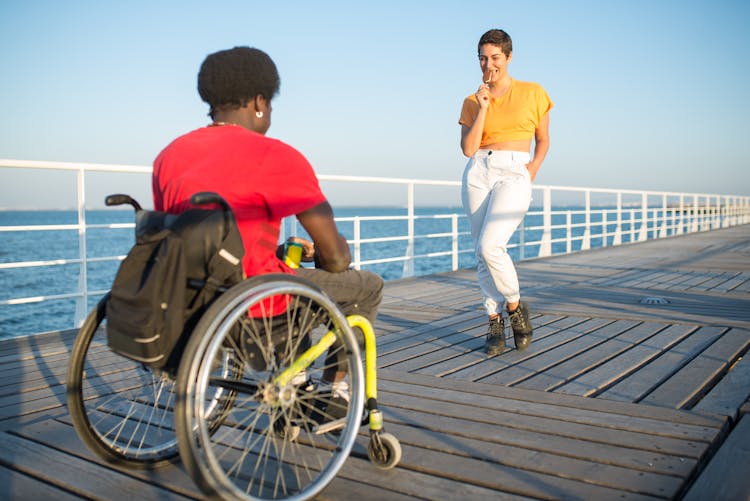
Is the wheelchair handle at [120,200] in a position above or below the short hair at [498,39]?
below

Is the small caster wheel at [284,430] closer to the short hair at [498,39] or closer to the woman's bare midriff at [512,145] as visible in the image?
the woman's bare midriff at [512,145]

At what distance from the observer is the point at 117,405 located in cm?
199

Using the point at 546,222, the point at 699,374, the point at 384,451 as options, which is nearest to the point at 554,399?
the point at 699,374

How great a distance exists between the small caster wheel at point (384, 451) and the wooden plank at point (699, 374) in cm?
87

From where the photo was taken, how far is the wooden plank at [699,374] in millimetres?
1956

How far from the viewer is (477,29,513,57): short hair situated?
8.73ft

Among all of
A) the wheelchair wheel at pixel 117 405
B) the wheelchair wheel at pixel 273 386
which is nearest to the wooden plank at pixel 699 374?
the wheelchair wheel at pixel 273 386

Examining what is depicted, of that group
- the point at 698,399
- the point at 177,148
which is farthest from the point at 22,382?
the point at 698,399

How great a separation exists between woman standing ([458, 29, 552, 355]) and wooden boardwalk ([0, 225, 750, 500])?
8.3 inches

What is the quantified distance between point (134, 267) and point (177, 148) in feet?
0.99

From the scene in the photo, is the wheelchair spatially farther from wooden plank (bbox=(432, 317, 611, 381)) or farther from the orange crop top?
the orange crop top

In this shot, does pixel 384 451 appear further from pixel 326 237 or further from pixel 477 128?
pixel 477 128

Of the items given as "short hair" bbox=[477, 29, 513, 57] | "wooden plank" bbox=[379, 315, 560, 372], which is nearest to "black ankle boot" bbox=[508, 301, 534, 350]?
"wooden plank" bbox=[379, 315, 560, 372]

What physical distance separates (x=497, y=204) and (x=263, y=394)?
1586 mm
